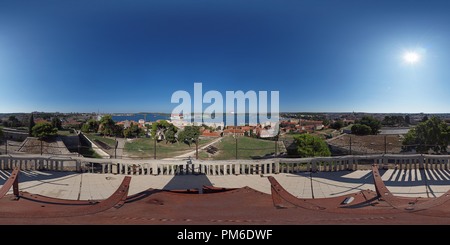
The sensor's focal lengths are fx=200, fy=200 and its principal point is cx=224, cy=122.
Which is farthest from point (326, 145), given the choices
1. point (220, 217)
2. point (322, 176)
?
point (220, 217)

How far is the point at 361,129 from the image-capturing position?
5676 millimetres

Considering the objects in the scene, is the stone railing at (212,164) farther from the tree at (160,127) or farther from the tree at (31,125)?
the tree at (160,127)

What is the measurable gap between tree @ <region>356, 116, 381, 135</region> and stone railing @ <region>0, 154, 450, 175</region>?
3512 millimetres

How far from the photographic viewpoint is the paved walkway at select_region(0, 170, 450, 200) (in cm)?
170

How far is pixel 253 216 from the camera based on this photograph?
2.27 feet

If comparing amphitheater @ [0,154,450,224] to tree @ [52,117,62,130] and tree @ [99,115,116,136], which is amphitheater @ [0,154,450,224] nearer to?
tree @ [52,117,62,130]

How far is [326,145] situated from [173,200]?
4797 mm

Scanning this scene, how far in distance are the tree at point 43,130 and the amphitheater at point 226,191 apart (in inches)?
53.2

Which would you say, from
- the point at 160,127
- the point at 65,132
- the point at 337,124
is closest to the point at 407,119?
the point at 337,124

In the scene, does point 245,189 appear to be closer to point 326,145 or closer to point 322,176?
point 322,176

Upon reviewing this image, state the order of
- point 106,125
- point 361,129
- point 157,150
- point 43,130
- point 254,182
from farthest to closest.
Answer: point 361,129
point 106,125
point 43,130
point 157,150
point 254,182

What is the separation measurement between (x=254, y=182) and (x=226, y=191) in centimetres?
124

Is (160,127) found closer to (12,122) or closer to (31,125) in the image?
(31,125)

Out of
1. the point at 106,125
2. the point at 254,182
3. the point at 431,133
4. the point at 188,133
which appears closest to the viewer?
the point at 254,182
